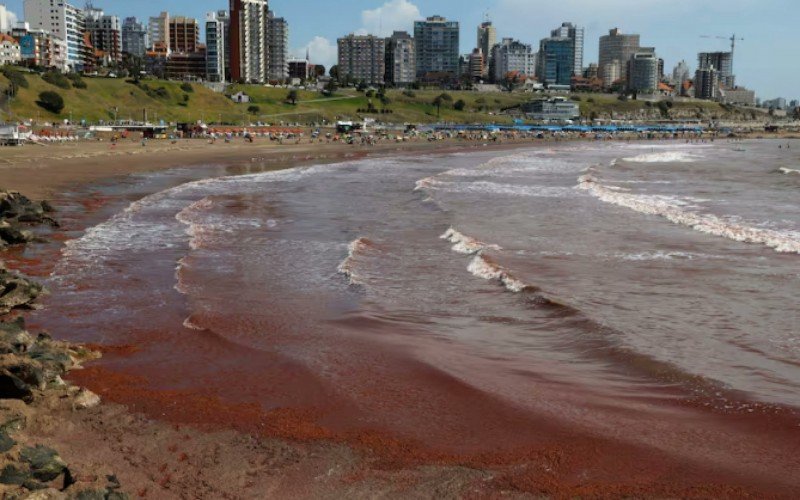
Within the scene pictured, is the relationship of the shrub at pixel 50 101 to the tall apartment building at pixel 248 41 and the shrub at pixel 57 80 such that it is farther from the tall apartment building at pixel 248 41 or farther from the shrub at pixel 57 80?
the tall apartment building at pixel 248 41

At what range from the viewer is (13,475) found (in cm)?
760

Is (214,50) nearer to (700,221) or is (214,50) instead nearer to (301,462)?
(700,221)

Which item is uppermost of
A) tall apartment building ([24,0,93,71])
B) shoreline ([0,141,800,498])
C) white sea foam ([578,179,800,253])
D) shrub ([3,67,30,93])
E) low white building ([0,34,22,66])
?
tall apartment building ([24,0,93,71])

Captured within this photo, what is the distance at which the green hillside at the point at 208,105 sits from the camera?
3716 inches

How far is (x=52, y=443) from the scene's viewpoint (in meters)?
9.11

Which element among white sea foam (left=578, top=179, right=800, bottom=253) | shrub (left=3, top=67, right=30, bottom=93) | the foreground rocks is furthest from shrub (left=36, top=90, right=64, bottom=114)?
the foreground rocks

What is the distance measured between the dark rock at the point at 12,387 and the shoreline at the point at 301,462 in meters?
0.60

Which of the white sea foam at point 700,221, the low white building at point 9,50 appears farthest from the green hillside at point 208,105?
the white sea foam at point 700,221

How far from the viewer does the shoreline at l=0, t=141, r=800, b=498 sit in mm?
8320

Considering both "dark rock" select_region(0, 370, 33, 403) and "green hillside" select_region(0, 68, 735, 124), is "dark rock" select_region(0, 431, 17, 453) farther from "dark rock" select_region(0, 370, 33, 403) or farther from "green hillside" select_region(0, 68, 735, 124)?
"green hillside" select_region(0, 68, 735, 124)

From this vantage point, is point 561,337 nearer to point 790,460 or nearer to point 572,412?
point 572,412

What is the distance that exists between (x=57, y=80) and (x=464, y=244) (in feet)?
299

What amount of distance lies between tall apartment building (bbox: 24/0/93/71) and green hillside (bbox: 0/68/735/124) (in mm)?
57407

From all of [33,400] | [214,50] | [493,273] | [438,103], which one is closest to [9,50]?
[214,50]
